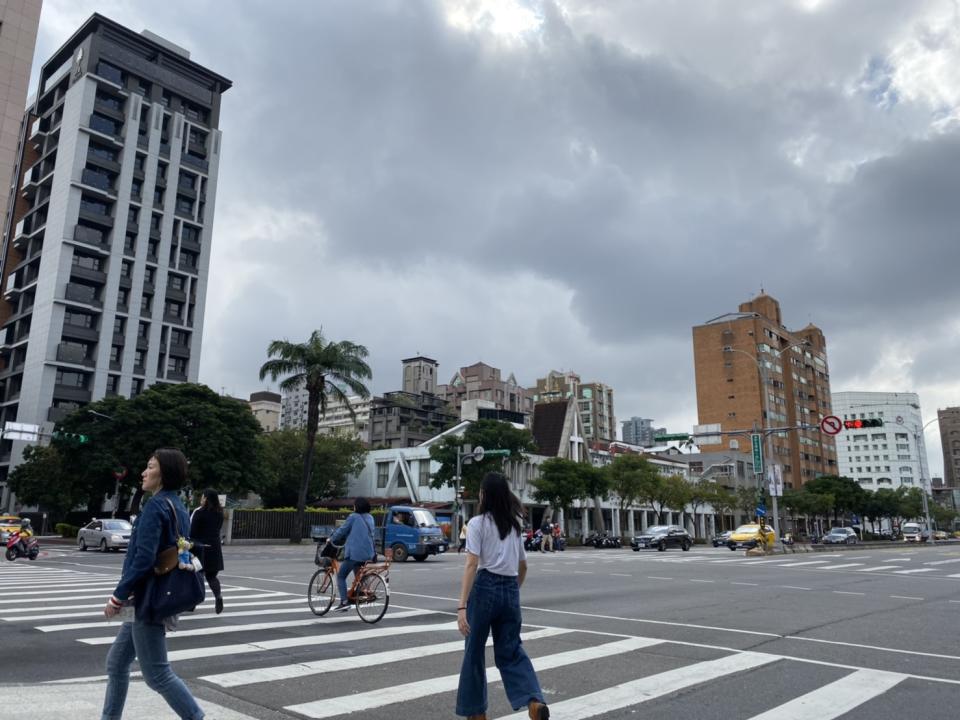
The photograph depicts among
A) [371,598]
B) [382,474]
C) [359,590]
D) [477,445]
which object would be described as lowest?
[371,598]

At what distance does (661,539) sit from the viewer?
43844 millimetres

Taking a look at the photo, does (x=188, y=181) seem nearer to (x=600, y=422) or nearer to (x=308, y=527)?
(x=308, y=527)

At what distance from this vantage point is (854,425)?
3158cm

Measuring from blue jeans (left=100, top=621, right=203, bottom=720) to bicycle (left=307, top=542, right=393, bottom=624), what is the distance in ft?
20.2

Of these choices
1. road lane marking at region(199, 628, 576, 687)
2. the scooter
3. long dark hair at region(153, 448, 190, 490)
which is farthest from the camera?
the scooter

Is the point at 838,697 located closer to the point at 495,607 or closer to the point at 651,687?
the point at 651,687

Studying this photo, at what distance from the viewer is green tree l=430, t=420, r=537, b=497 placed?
58375mm

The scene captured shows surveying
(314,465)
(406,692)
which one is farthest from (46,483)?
(406,692)

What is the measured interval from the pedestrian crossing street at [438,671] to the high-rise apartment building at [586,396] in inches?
6003

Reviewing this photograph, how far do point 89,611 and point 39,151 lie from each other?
77.0m

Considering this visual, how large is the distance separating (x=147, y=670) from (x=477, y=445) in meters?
55.0

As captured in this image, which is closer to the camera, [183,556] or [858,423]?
[183,556]

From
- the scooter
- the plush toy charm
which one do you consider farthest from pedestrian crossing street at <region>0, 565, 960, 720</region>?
the scooter

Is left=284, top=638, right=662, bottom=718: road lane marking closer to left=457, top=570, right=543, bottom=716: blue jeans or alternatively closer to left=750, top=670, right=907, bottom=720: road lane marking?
left=457, top=570, right=543, bottom=716: blue jeans
